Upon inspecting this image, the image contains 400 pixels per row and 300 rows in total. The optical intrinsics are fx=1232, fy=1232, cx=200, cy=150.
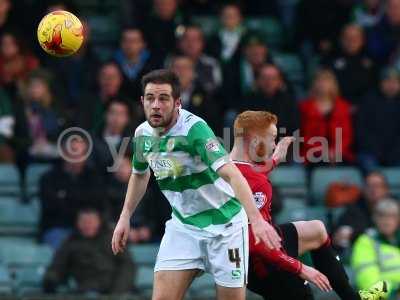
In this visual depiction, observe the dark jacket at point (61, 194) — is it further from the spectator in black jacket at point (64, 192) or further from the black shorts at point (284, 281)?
the black shorts at point (284, 281)

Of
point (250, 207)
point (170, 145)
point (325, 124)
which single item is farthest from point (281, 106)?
point (250, 207)

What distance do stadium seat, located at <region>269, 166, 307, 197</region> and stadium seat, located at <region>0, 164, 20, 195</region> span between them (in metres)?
2.76

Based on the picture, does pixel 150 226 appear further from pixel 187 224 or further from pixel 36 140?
pixel 187 224

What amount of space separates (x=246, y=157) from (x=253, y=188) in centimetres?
23

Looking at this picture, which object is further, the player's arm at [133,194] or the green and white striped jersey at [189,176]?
the player's arm at [133,194]

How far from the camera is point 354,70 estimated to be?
13758mm

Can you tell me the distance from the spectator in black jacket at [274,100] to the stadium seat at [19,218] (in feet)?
8.25

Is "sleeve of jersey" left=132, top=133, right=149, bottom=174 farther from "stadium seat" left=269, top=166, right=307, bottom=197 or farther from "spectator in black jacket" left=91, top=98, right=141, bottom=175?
"stadium seat" left=269, top=166, right=307, bottom=197

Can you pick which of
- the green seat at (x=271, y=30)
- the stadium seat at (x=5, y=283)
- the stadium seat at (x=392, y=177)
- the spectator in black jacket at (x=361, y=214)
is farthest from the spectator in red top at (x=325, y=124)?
the stadium seat at (x=5, y=283)

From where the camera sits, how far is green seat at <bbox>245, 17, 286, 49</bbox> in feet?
48.5

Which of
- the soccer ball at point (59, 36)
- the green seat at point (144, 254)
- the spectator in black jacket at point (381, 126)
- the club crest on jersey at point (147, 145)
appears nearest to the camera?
the club crest on jersey at point (147, 145)

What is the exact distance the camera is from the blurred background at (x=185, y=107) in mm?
11969

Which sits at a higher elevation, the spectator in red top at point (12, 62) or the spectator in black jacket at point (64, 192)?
the spectator in red top at point (12, 62)

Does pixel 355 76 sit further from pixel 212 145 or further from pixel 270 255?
pixel 212 145
